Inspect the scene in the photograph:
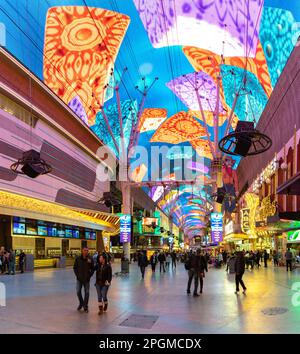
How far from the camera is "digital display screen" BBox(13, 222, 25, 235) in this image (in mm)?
28737

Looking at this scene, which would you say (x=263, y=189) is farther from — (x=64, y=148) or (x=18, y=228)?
(x=18, y=228)

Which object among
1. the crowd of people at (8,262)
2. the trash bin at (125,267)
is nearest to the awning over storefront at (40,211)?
the crowd of people at (8,262)

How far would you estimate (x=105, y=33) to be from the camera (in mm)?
37594

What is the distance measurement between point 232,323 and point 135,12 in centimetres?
3494

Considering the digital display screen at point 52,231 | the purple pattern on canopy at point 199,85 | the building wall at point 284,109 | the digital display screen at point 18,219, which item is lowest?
the digital display screen at point 52,231

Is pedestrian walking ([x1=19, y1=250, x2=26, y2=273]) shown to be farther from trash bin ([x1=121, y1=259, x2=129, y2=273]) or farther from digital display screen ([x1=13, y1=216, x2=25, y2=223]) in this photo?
trash bin ([x1=121, y1=259, x2=129, y2=273])

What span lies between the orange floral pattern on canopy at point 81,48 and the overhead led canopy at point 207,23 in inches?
111

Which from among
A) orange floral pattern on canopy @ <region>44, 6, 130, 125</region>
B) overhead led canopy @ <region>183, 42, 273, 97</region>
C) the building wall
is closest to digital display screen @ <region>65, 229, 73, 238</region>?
orange floral pattern on canopy @ <region>44, 6, 130, 125</region>

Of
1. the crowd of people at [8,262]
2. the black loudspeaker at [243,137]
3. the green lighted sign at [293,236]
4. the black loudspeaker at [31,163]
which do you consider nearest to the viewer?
the black loudspeaker at [243,137]

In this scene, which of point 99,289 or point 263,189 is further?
point 263,189

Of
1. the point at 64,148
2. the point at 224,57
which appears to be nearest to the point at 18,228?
the point at 64,148

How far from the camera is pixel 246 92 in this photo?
40938 mm

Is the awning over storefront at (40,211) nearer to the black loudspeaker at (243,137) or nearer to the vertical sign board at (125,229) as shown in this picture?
the vertical sign board at (125,229)

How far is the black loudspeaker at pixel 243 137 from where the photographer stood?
12.8 metres
